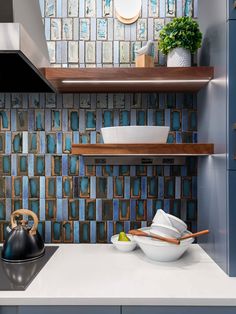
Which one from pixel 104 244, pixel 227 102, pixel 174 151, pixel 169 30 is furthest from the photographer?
pixel 104 244

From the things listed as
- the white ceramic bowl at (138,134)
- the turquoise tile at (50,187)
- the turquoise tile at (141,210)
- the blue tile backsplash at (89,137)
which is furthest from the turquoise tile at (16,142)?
the turquoise tile at (141,210)

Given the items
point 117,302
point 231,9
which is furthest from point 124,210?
point 231,9

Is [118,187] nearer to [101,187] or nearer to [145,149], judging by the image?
[101,187]

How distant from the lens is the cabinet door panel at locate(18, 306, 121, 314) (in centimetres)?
94

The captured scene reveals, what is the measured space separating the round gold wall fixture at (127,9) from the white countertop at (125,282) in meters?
1.27

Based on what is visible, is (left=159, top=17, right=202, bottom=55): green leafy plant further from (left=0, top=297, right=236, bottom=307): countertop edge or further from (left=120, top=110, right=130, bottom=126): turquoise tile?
(left=0, top=297, right=236, bottom=307): countertop edge

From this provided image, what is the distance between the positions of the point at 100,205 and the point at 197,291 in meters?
0.74

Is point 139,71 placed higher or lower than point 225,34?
lower

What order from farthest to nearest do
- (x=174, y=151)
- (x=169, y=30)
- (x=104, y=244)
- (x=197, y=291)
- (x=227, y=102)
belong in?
(x=104, y=244) < (x=169, y=30) < (x=174, y=151) < (x=227, y=102) < (x=197, y=291)

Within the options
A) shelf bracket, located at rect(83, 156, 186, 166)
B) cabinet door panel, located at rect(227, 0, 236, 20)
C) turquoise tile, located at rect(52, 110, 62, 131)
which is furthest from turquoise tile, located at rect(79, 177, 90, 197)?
cabinet door panel, located at rect(227, 0, 236, 20)

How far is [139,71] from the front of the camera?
124 centimetres

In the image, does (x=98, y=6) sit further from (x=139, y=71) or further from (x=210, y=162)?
(x=210, y=162)

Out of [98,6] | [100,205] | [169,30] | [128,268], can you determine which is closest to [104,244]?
[100,205]

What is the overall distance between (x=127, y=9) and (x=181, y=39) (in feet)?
1.39
